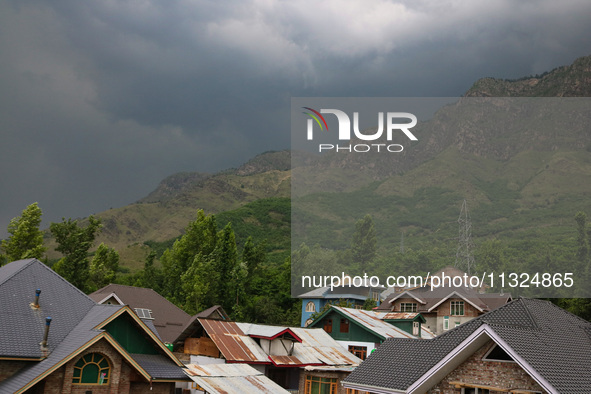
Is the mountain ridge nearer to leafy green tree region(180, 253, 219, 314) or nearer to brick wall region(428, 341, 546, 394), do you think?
leafy green tree region(180, 253, 219, 314)

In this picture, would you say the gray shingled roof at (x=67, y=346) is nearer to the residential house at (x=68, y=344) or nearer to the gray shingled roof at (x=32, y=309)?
the residential house at (x=68, y=344)

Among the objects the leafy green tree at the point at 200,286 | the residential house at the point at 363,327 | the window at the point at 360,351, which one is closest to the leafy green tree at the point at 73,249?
the leafy green tree at the point at 200,286

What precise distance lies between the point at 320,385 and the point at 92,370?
15499 millimetres

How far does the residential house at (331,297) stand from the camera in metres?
58.7

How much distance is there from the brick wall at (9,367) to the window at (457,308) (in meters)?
38.6

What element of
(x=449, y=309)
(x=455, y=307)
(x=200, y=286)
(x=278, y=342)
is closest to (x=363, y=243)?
(x=449, y=309)

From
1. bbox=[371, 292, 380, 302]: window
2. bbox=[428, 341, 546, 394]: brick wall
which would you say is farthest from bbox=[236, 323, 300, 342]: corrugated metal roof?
bbox=[371, 292, 380, 302]: window

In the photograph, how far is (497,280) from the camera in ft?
224

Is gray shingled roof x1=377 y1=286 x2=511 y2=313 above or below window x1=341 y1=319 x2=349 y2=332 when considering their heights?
above

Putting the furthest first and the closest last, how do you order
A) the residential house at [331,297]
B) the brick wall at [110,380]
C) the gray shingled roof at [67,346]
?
the residential house at [331,297], the brick wall at [110,380], the gray shingled roof at [67,346]

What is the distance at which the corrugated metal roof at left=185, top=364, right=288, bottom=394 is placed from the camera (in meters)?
21.5

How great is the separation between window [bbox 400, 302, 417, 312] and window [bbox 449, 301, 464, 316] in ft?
11.9

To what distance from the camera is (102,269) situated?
51562 mm

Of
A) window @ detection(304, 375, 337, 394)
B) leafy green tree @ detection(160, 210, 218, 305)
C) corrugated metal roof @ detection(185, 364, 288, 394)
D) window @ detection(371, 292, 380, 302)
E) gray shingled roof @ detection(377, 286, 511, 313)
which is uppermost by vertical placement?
leafy green tree @ detection(160, 210, 218, 305)
